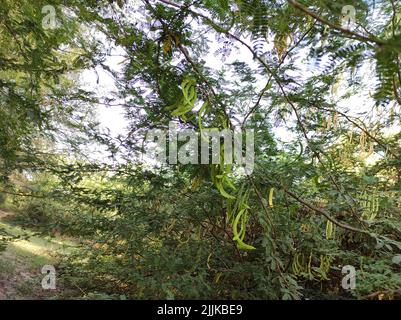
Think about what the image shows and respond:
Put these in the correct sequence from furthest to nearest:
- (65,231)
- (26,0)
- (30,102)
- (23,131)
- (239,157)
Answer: (65,231) < (23,131) < (30,102) < (26,0) < (239,157)

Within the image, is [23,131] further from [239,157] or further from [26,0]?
[239,157]

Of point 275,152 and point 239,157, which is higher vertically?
point 275,152

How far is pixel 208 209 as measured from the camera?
1724 millimetres

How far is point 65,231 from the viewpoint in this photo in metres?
1.99

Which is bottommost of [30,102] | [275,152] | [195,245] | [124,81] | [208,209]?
[195,245]

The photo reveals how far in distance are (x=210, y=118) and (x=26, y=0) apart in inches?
42.1

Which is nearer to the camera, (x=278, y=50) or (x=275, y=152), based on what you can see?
(x=278, y=50)

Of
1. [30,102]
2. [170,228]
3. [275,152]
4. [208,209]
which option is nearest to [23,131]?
[30,102]

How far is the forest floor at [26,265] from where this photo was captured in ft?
8.10

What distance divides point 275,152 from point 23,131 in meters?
1.35

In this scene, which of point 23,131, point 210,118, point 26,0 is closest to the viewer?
point 210,118

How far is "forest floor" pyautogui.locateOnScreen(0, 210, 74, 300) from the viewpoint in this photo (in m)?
2.47

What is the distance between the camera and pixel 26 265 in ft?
10.6

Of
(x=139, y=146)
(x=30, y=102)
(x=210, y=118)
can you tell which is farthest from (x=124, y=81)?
(x=210, y=118)
